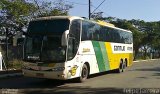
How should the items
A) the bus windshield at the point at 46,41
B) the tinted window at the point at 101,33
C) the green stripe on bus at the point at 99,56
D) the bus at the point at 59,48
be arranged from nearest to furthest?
the bus at the point at 59,48, the bus windshield at the point at 46,41, the tinted window at the point at 101,33, the green stripe on bus at the point at 99,56

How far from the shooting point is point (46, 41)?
17.2 metres

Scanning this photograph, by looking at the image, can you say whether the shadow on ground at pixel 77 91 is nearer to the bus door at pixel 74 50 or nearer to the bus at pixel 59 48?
the bus at pixel 59 48

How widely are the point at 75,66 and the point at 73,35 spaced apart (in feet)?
4.84

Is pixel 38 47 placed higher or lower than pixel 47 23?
lower

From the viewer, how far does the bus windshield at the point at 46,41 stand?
55.8ft

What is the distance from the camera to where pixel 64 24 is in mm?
17453

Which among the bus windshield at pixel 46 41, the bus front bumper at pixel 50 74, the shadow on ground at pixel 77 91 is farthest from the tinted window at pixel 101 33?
the shadow on ground at pixel 77 91

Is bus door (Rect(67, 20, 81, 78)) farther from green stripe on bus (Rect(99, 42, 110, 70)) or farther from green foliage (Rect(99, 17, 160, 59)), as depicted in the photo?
green foliage (Rect(99, 17, 160, 59))

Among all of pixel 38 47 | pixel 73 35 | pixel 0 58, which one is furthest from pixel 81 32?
pixel 0 58

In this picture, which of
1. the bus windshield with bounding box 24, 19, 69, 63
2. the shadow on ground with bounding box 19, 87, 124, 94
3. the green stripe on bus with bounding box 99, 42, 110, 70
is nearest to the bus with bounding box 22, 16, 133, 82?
the bus windshield with bounding box 24, 19, 69, 63

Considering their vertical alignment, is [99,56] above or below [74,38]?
below

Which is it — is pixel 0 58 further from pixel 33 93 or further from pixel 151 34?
pixel 151 34

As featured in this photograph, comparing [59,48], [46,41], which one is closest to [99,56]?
[59,48]

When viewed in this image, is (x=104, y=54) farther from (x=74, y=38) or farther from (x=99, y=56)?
(x=74, y=38)
